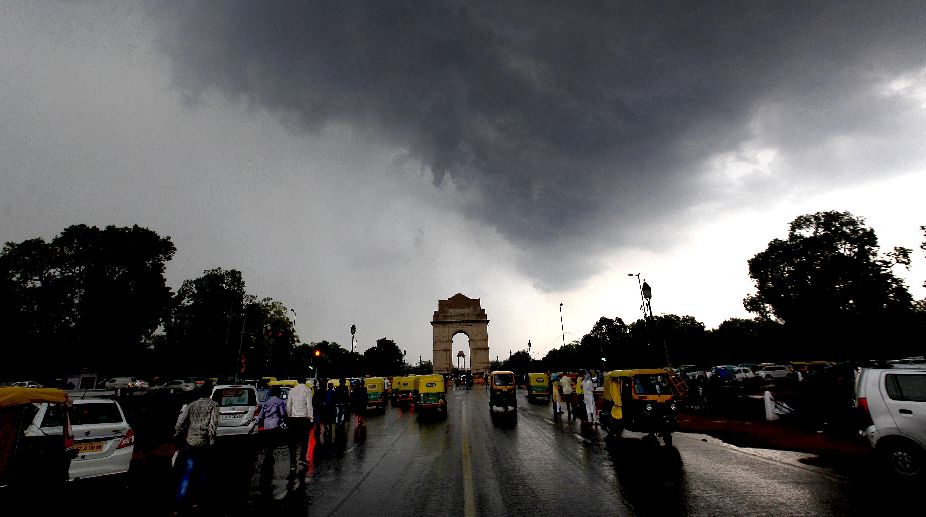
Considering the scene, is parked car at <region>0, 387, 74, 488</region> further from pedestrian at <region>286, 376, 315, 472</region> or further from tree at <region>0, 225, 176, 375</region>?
tree at <region>0, 225, 176, 375</region>

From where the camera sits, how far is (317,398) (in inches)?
563

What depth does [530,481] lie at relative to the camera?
757cm

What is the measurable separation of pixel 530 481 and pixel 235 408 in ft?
29.2

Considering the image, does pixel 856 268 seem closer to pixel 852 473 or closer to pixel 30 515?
pixel 852 473

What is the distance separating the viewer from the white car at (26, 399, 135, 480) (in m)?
7.38

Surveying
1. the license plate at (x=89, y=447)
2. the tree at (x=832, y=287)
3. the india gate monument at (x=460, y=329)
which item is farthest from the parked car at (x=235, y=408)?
the india gate monument at (x=460, y=329)

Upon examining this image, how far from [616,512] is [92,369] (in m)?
50.6

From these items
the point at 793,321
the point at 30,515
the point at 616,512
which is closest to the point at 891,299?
the point at 793,321

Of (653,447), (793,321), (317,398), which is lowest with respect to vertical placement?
(653,447)

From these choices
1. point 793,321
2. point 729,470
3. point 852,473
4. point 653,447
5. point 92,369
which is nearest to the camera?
point 852,473

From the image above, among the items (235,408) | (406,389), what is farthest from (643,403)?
(406,389)

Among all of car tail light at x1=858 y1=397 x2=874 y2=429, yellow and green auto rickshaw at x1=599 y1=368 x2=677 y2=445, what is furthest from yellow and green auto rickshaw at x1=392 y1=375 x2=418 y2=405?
car tail light at x1=858 y1=397 x2=874 y2=429

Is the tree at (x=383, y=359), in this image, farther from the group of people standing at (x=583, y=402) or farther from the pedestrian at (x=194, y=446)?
the pedestrian at (x=194, y=446)

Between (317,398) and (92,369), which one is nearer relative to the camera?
(317,398)
